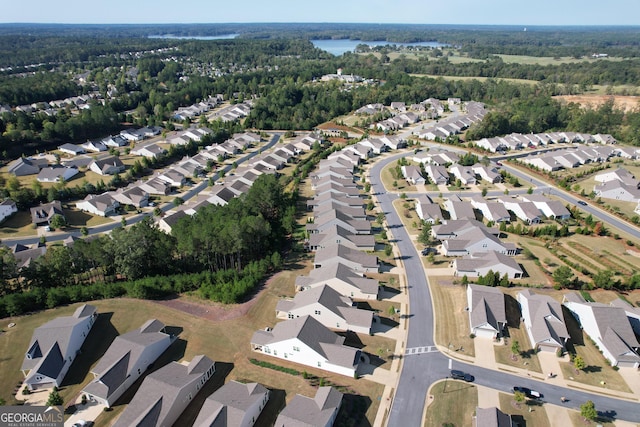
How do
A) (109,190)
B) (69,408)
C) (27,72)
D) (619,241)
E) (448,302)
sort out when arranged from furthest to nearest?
1. (27,72)
2. (109,190)
3. (619,241)
4. (448,302)
5. (69,408)

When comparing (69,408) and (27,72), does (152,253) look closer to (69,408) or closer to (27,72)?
(69,408)

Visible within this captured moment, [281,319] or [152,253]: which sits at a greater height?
[152,253]

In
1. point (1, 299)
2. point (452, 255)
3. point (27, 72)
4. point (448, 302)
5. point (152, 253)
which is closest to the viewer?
point (1, 299)

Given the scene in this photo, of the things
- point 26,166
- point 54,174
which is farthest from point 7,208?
point 26,166

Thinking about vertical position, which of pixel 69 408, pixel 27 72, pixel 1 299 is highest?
pixel 27 72

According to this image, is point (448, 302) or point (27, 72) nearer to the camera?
point (448, 302)

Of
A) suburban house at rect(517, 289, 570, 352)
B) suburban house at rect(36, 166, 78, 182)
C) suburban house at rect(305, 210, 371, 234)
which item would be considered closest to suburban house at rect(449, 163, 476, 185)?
suburban house at rect(305, 210, 371, 234)

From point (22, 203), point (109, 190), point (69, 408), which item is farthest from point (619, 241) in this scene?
point (22, 203)

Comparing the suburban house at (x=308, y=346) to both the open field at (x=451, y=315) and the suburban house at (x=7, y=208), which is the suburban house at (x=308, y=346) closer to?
the open field at (x=451, y=315)
